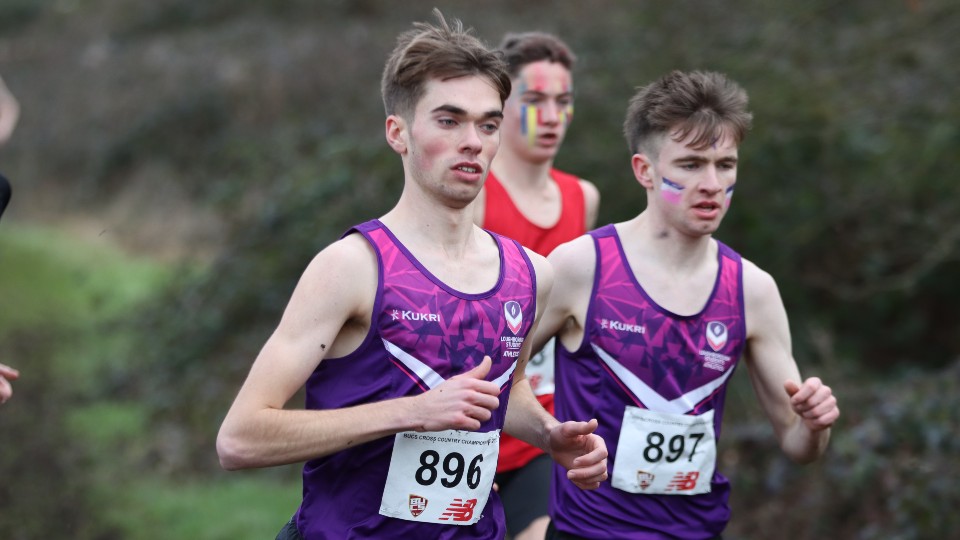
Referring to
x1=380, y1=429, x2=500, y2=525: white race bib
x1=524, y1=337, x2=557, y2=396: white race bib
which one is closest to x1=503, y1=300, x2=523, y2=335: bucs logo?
x1=380, y1=429, x2=500, y2=525: white race bib

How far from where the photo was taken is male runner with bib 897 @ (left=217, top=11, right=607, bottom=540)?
3170 millimetres

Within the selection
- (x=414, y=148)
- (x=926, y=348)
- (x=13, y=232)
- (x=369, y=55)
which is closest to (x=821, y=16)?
(x=926, y=348)

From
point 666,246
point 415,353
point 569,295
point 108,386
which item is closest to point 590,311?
point 569,295

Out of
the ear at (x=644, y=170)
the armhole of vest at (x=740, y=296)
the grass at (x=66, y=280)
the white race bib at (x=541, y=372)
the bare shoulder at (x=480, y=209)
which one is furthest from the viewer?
the grass at (x=66, y=280)

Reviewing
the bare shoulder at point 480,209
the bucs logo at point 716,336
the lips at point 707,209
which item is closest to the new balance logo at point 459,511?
the bucs logo at point 716,336

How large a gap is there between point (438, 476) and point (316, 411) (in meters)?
0.40

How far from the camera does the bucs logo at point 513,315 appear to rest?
11.5 ft

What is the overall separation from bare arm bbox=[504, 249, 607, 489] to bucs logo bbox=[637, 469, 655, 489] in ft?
1.65

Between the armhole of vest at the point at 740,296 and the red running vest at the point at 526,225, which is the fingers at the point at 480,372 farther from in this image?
the red running vest at the point at 526,225

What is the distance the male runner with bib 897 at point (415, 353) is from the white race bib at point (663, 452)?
1.66 feet

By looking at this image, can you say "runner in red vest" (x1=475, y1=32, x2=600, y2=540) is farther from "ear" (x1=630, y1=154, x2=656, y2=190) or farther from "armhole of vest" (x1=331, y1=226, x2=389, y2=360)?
"armhole of vest" (x1=331, y1=226, x2=389, y2=360)

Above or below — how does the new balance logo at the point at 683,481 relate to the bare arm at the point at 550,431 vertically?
below

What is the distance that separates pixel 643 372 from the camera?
4074mm

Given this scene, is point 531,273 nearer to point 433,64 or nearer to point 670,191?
point 433,64
